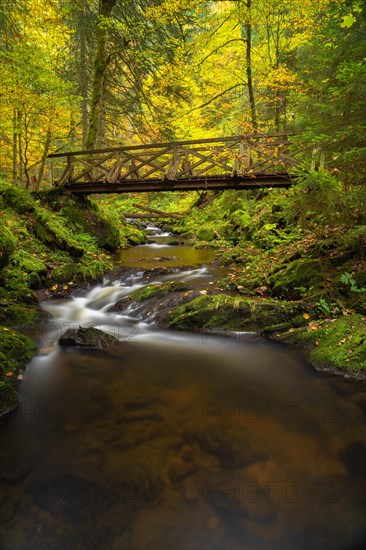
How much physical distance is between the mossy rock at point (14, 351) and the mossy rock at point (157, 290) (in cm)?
259

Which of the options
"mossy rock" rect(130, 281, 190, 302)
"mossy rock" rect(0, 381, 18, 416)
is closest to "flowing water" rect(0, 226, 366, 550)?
"mossy rock" rect(0, 381, 18, 416)

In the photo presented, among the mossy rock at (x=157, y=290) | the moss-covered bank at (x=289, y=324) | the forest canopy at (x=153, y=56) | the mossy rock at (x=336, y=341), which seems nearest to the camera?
the mossy rock at (x=336, y=341)

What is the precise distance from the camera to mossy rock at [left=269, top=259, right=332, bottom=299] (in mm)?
6242

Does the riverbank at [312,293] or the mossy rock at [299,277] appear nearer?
the riverbank at [312,293]

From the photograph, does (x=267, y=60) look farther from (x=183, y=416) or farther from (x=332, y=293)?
(x=183, y=416)

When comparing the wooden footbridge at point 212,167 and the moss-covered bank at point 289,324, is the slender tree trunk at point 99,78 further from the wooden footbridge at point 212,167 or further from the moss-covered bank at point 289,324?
the moss-covered bank at point 289,324

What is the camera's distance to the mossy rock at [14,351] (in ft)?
15.0

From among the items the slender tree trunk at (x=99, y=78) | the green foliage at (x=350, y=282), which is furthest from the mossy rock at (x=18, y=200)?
the green foliage at (x=350, y=282)

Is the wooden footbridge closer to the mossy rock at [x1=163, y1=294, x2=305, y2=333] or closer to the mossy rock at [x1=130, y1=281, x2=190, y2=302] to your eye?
the mossy rock at [x1=130, y1=281, x2=190, y2=302]

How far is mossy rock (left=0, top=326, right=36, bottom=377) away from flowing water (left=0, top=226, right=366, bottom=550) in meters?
0.17

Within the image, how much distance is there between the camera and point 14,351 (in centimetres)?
489

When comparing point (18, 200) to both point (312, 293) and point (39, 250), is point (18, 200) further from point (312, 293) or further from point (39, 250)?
point (312, 293)

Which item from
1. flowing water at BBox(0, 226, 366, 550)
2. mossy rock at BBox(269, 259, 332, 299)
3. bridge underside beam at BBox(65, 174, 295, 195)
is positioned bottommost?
flowing water at BBox(0, 226, 366, 550)

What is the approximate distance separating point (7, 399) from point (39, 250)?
18.7 feet
